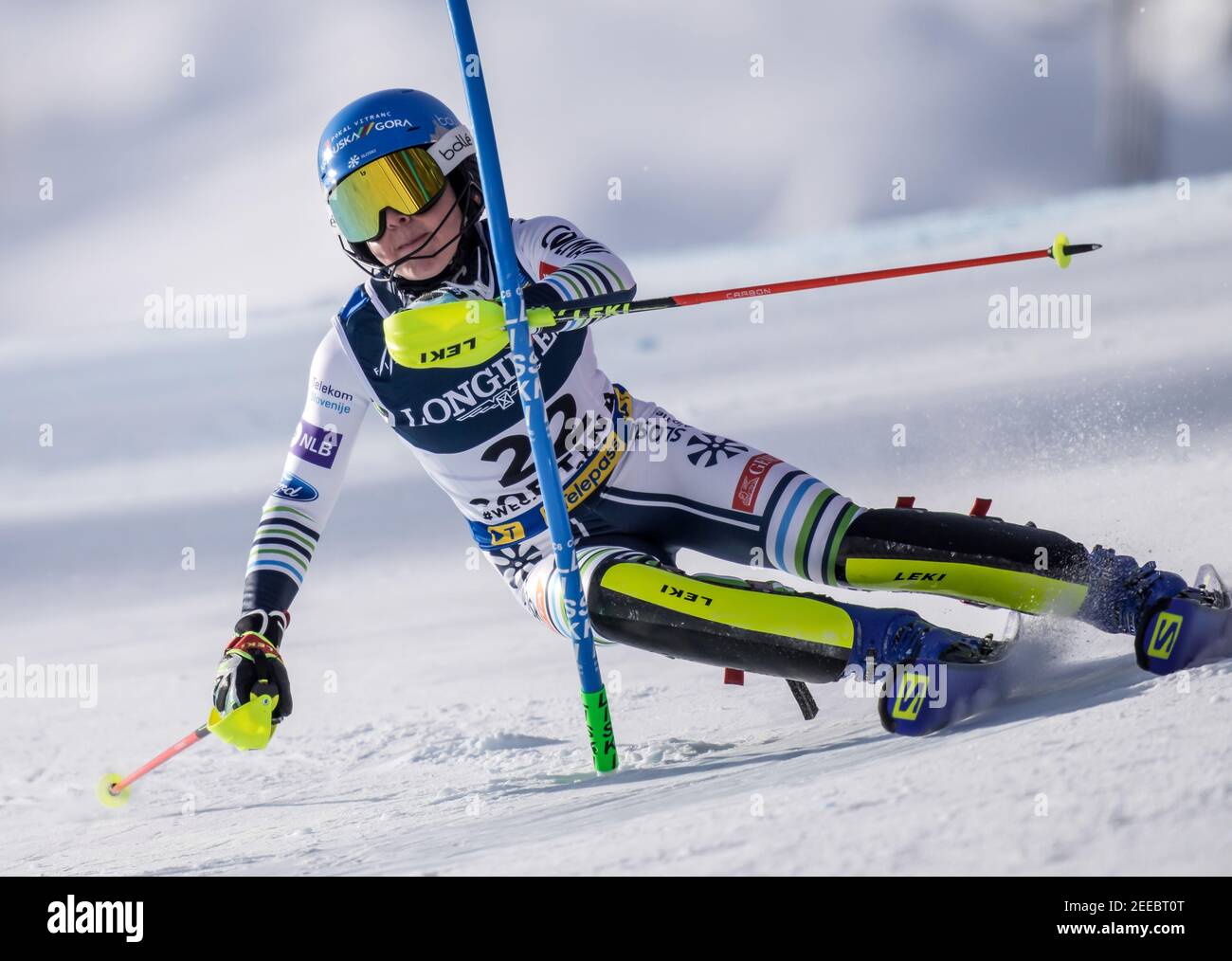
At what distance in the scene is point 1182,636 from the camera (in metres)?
2.36

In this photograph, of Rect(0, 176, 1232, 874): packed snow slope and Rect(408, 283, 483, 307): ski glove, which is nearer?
Rect(0, 176, 1232, 874): packed snow slope

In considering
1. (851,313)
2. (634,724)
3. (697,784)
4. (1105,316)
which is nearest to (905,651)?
(697,784)

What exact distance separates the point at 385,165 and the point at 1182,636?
175 centimetres

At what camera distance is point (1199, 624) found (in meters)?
2.38

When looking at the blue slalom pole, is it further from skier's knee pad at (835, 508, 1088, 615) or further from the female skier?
skier's knee pad at (835, 508, 1088, 615)

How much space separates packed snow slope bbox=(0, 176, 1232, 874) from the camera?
1925 mm

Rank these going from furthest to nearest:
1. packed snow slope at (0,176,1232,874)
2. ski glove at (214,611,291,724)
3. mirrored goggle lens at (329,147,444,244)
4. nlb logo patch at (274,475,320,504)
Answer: nlb logo patch at (274,475,320,504) → mirrored goggle lens at (329,147,444,244) → ski glove at (214,611,291,724) → packed snow slope at (0,176,1232,874)

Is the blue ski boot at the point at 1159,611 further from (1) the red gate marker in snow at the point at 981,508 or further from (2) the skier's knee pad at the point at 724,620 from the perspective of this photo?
(2) the skier's knee pad at the point at 724,620

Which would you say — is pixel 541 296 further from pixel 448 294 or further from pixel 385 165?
pixel 385 165

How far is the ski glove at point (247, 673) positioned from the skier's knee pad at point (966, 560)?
1.13 m

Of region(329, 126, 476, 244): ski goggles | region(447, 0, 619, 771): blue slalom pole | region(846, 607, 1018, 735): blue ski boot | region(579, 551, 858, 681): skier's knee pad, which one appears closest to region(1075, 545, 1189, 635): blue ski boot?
region(846, 607, 1018, 735): blue ski boot

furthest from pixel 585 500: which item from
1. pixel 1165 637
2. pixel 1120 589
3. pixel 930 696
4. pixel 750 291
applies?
pixel 1165 637

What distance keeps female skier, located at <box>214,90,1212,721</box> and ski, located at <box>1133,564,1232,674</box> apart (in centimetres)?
7
